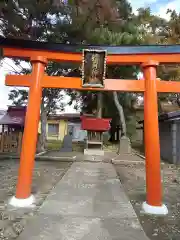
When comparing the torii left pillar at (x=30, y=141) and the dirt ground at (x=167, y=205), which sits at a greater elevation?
the torii left pillar at (x=30, y=141)

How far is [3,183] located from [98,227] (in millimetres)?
4720

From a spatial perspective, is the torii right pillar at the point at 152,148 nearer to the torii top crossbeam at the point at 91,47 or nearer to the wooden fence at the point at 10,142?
the torii top crossbeam at the point at 91,47

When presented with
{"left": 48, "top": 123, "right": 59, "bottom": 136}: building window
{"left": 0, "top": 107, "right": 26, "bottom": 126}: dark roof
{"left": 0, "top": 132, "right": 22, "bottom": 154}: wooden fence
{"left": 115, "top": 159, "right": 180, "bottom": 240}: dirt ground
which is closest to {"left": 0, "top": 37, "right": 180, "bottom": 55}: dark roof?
{"left": 115, "top": 159, "right": 180, "bottom": 240}: dirt ground

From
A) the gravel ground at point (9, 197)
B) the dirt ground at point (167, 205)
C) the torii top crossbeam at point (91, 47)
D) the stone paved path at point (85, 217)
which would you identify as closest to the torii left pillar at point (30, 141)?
the torii top crossbeam at point (91, 47)

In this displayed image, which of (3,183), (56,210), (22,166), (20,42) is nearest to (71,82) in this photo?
(20,42)

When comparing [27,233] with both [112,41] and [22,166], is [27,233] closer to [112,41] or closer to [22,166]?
[22,166]

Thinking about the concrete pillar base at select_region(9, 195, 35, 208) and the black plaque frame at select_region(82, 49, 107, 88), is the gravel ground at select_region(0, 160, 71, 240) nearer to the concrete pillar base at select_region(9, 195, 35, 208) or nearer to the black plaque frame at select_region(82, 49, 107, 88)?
the concrete pillar base at select_region(9, 195, 35, 208)

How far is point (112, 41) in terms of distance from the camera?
58.9 ft

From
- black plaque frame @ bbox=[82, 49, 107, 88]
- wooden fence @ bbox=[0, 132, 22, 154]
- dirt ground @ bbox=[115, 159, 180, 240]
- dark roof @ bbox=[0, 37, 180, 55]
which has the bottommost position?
dirt ground @ bbox=[115, 159, 180, 240]

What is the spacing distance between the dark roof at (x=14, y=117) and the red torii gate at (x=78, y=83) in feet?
45.6

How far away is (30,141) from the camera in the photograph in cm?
578

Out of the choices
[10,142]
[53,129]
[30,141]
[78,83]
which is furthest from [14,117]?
[53,129]

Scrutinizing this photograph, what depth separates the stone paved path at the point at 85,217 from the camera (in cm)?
383

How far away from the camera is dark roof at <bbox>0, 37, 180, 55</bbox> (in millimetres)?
5953
